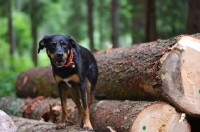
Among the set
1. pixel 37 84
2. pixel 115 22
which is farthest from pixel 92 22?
pixel 37 84

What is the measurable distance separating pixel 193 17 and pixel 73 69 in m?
3.90

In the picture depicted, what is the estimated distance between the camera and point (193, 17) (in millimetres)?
7652

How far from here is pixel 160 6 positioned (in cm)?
1200

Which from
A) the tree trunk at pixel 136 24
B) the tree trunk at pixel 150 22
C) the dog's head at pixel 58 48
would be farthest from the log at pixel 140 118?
the tree trunk at pixel 136 24

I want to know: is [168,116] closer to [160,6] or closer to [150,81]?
[150,81]

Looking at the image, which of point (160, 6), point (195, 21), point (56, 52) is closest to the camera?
point (56, 52)

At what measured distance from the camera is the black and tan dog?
183 inches

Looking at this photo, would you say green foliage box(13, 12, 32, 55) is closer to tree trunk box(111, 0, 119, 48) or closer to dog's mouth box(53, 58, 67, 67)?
tree trunk box(111, 0, 119, 48)

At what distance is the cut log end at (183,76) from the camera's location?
500 cm

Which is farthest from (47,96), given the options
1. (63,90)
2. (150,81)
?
(150,81)

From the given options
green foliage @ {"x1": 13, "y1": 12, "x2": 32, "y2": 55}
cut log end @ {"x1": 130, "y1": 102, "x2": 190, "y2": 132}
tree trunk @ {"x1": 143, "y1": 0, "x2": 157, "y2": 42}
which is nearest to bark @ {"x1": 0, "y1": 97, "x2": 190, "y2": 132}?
cut log end @ {"x1": 130, "y1": 102, "x2": 190, "y2": 132}

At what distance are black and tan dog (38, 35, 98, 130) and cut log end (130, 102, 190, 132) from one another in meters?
0.78

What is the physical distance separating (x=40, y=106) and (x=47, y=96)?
0.97 metres

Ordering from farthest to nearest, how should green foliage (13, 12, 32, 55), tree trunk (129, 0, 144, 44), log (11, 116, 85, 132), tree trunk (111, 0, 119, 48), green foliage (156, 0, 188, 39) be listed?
1. green foliage (13, 12, 32, 55)
2. tree trunk (111, 0, 119, 48)
3. tree trunk (129, 0, 144, 44)
4. green foliage (156, 0, 188, 39)
5. log (11, 116, 85, 132)
